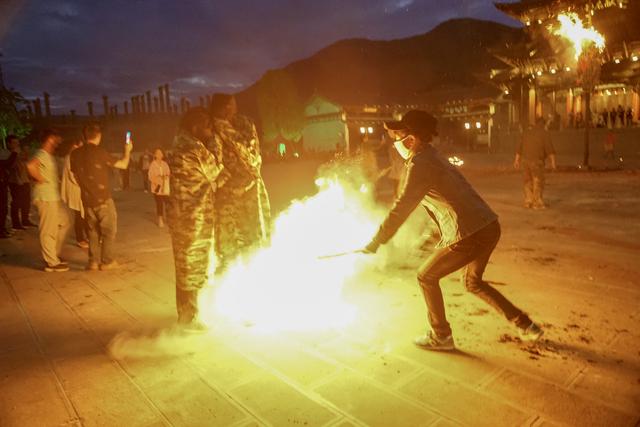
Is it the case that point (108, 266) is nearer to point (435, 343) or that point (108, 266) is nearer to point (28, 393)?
point (28, 393)

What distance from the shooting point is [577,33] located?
960 inches

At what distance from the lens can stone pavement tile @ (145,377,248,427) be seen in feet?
9.50

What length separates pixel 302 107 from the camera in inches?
1967

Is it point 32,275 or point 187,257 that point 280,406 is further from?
point 32,275

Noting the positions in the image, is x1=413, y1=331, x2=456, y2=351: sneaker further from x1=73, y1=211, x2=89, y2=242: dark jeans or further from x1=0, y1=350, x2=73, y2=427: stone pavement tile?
x1=73, y1=211, x2=89, y2=242: dark jeans

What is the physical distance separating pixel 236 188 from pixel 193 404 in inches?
87.6

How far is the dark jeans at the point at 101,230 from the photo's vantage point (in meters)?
6.60

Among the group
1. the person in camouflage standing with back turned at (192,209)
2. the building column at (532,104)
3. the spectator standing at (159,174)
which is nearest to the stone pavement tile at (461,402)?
the person in camouflage standing with back turned at (192,209)

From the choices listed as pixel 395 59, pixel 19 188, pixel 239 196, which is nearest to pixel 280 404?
pixel 239 196

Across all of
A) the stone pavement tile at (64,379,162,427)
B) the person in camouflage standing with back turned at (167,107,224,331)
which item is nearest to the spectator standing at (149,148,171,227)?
A: the person in camouflage standing with back turned at (167,107,224,331)

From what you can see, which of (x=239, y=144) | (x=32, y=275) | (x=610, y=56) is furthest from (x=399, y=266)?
(x=610, y=56)

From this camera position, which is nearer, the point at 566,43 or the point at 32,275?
the point at 32,275

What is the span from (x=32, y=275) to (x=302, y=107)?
45.3 metres

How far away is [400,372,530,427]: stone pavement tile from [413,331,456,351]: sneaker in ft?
1.33
